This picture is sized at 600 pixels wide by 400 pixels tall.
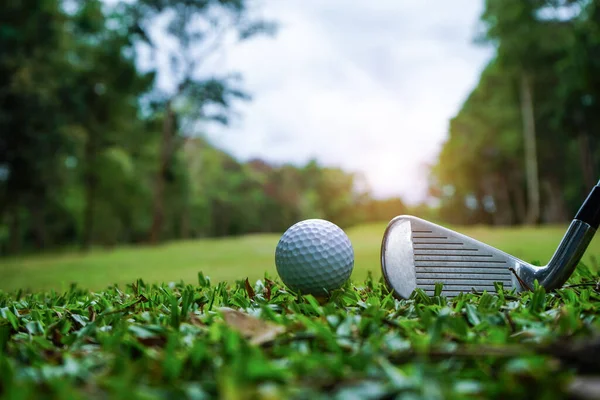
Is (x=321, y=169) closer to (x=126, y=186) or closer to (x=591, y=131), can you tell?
(x=126, y=186)

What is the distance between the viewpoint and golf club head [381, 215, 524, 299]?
7.95 feet

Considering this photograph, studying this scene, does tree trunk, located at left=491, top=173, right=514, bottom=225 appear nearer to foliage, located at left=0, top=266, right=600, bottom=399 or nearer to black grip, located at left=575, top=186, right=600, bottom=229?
black grip, located at left=575, top=186, right=600, bottom=229

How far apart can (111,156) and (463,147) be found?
19618 millimetres

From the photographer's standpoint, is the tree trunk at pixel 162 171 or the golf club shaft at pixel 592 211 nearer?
the golf club shaft at pixel 592 211

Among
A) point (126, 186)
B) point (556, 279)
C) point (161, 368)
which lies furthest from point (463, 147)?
point (161, 368)

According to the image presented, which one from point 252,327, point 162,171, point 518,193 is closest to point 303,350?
point 252,327

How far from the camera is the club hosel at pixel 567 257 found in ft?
7.63

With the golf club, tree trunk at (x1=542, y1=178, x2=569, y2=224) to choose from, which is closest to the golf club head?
the golf club

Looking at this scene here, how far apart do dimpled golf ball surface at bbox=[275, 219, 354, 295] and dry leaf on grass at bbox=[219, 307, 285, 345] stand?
0.84 m

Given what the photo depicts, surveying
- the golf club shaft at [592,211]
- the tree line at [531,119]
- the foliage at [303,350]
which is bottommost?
the foliage at [303,350]

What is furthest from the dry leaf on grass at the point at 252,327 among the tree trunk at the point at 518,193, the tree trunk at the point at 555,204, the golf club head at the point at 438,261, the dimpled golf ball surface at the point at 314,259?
the tree trunk at the point at 518,193

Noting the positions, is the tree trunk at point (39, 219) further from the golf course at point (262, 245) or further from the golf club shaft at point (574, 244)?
the golf club shaft at point (574, 244)

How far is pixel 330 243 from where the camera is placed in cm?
262

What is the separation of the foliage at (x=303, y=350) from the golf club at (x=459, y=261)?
0.64ft
